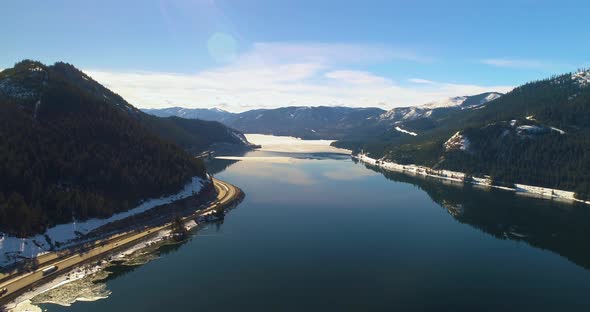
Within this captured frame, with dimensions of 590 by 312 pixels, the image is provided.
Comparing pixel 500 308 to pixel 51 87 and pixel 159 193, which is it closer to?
pixel 159 193

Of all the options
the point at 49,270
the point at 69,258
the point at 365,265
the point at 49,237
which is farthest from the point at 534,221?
the point at 49,237

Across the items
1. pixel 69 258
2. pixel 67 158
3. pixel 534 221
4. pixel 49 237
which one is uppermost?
pixel 67 158

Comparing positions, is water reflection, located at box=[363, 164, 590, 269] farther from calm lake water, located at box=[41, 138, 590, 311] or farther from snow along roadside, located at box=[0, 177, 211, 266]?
snow along roadside, located at box=[0, 177, 211, 266]

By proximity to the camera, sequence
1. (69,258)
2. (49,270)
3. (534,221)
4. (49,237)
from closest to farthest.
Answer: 1. (49,270)
2. (69,258)
3. (49,237)
4. (534,221)

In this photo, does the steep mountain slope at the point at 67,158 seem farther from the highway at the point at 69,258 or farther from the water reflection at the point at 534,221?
the water reflection at the point at 534,221

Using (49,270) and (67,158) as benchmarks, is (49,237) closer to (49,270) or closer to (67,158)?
(49,270)
